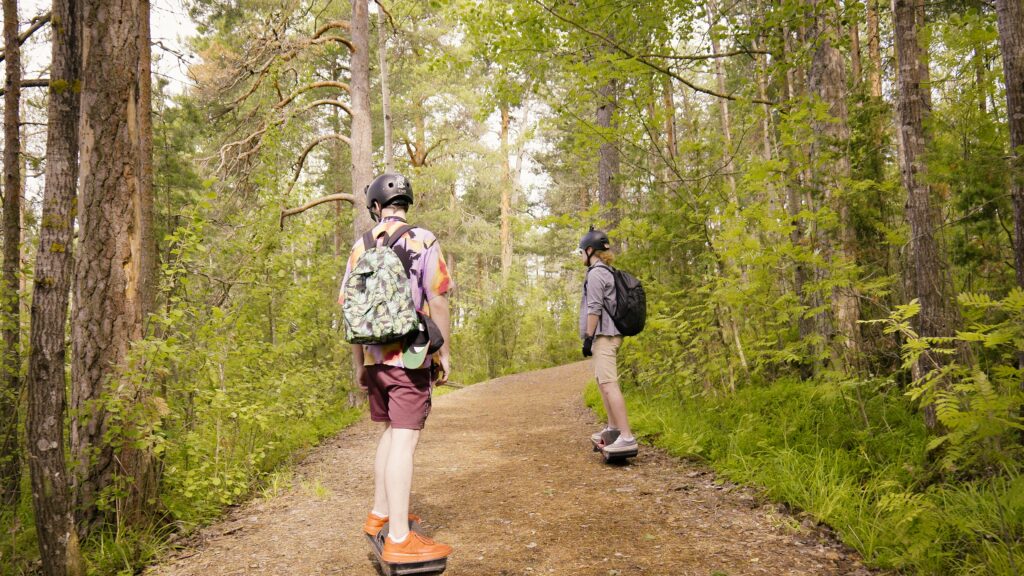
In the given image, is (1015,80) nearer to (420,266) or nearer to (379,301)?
(420,266)

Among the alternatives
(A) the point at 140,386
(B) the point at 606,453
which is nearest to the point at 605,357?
(B) the point at 606,453

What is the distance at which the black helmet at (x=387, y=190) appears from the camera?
3281mm

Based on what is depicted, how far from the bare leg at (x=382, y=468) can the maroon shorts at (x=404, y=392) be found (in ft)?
0.55

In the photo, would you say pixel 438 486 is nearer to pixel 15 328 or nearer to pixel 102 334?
pixel 102 334

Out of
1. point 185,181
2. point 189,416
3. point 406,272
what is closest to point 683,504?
point 406,272

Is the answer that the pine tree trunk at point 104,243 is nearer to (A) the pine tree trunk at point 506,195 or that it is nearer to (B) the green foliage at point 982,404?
(B) the green foliage at point 982,404

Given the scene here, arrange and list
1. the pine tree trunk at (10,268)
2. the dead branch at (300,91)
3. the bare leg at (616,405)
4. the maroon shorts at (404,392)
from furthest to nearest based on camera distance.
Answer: the dead branch at (300,91) → the bare leg at (616,405) → the pine tree trunk at (10,268) → the maroon shorts at (404,392)

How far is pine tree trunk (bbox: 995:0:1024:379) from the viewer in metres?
3.11

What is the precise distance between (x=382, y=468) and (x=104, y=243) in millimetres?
2544

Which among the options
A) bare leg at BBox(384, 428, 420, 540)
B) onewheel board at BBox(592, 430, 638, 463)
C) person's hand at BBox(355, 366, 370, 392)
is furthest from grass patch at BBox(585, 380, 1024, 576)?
person's hand at BBox(355, 366, 370, 392)

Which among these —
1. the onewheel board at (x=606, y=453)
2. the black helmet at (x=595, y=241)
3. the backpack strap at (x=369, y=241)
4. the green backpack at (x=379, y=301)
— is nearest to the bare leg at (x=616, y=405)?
the onewheel board at (x=606, y=453)

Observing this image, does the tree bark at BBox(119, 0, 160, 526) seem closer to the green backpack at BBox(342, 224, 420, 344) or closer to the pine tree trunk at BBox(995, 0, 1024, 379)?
the green backpack at BBox(342, 224, 420, 344)

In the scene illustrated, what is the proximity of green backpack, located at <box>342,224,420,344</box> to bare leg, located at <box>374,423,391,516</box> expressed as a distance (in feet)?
2.03

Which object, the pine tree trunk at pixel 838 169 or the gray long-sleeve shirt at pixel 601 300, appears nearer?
the pine tree trunk at pixel 838 169
